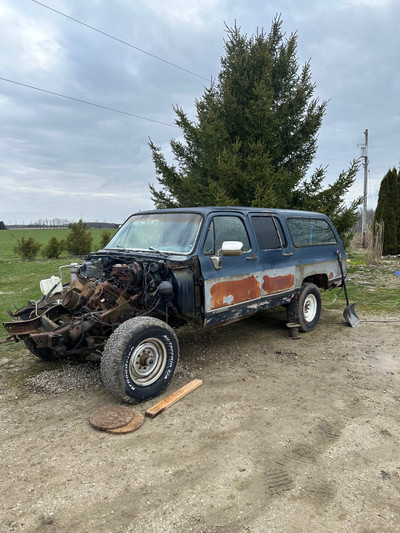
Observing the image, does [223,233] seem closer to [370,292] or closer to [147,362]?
[147,362]

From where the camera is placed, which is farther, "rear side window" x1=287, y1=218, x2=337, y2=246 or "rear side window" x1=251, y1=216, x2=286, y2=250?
"rear side window" x1=287, y1=218, x2=337, y2=246

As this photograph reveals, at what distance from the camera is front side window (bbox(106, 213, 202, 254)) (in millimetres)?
4625

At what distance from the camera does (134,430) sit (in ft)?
10.7

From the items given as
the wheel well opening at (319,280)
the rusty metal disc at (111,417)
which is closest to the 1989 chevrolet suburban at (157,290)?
the rusty metal disc at (111,417)

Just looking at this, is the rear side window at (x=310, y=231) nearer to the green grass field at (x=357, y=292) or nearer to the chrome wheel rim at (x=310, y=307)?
the chrome wheel rim at (x=310, y=307)

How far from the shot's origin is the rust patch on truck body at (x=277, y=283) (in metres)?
5.28

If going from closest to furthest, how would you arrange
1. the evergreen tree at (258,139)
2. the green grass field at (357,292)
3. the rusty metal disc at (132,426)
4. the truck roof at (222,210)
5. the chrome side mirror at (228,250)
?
the rusty metal disc at (132,426)
the chrome side mirror at (228,250)
the truck roof at (222,210)
the green grass field at (357,292)
the evergreen tree at (258,139)

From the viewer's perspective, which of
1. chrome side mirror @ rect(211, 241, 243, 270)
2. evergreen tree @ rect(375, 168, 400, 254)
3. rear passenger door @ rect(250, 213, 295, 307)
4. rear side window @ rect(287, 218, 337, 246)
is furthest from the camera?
evergreen tree @ rect(375, 168, 400, 254)

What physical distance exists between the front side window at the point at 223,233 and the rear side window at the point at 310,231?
1.26 m

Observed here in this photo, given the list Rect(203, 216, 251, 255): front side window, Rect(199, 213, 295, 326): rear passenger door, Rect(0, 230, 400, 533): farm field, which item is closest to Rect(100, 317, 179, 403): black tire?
Rect(0, 230, 400, 533): farm field

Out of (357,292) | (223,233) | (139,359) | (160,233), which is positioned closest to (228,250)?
(223,233)

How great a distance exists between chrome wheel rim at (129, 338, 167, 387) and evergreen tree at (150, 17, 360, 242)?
272 inches

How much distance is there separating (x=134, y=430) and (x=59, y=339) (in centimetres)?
131

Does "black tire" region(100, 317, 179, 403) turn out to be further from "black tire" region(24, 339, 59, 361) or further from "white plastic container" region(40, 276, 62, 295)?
"white plastic container" region(40, 276, 62, 295)
